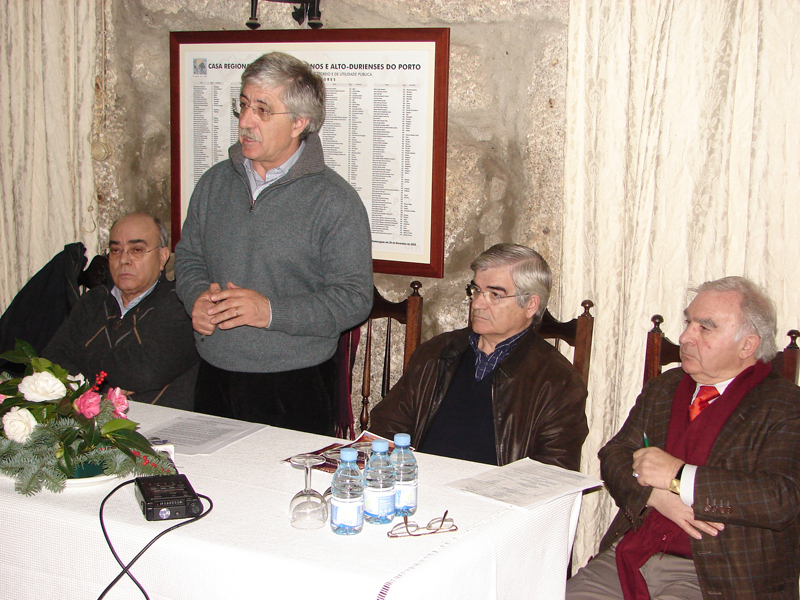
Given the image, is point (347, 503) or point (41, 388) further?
point (41, 388)

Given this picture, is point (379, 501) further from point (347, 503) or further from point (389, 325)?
point (389, 325)

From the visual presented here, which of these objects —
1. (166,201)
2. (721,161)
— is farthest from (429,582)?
(166,201)

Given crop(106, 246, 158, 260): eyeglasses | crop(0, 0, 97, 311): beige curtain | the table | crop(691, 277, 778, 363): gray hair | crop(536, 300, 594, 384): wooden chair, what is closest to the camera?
the table

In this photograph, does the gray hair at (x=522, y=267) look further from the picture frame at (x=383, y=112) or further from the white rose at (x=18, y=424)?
the white rose at (x=18, y=424)

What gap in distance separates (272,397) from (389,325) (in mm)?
714

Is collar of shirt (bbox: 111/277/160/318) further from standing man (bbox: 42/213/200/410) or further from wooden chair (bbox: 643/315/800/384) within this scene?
wooden chair (bbox: 643/315/800/384)

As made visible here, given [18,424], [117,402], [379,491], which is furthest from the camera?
[117,402]

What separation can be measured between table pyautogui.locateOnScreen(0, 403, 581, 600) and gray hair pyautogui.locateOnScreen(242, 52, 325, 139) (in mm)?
1208

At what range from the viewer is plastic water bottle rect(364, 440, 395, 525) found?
5.13 feet

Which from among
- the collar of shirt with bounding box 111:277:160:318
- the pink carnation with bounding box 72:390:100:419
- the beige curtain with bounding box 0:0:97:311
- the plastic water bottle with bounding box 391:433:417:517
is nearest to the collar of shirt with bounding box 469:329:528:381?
the plastic water bottle with bounding box 391:433:417:517

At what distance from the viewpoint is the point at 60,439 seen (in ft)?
5.69

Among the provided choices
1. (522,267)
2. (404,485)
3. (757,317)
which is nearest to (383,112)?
(522,267)

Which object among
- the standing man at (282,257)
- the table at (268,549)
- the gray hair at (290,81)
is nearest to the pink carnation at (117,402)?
the table at (268,549)

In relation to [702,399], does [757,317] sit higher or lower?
higher
